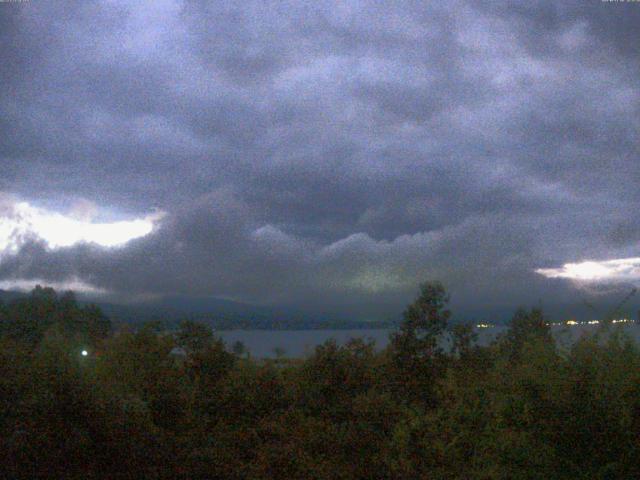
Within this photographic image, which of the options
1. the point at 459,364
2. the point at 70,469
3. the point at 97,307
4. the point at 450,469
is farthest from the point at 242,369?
the point at 97,307

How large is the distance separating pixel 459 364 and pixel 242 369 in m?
4.88

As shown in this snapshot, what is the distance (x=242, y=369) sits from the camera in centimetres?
1456

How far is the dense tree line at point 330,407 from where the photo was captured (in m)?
6.22

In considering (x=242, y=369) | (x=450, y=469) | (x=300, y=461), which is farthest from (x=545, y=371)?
(x=242, y=369)

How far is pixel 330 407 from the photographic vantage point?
43.3 feet

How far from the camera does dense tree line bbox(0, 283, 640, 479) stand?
6.22 meters

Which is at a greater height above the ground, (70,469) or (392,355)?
(392,355)

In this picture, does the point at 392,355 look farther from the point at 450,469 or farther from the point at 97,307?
the point at 97,307

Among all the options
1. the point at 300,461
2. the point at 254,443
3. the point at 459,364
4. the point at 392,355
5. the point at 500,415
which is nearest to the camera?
the point at 500,415

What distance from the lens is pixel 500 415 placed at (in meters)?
6.70

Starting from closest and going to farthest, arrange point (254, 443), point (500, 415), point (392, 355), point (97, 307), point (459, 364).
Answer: point (500, 415) → point (254, 443) → point (459, 364) → point (392, 355) → point (97, 307)

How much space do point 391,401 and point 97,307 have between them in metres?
43.5

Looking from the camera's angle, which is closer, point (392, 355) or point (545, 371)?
point (545, 371)

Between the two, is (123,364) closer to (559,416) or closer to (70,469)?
(70,469)
